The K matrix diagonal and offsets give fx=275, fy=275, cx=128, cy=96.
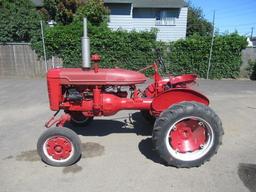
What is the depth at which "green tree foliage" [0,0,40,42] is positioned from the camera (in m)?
11.7

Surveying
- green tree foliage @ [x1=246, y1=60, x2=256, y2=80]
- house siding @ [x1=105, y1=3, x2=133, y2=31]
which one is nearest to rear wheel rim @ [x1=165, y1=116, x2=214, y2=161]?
green tree foliage @ [x1=246, y1=60, x2=256, y2=80]

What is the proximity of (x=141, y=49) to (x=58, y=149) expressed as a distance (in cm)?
850

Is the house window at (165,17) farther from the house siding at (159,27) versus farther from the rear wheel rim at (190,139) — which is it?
the rear wheel rim at (190,139)

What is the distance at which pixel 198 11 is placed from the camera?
30516mm

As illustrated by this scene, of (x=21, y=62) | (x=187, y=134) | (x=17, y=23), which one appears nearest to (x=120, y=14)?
(x=17, y=23)

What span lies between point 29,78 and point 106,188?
9565mm

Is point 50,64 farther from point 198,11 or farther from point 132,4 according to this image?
point 198,11

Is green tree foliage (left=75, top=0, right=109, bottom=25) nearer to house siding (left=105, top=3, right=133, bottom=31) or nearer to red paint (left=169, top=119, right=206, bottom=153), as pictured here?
house siding (left=105, top=3, right=133, bottom=31)

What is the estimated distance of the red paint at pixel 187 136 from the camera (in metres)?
3.72

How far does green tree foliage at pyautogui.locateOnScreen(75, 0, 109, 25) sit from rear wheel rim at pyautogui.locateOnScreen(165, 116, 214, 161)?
1199 cm

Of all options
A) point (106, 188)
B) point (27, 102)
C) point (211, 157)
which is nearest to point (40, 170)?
point (106, 188)

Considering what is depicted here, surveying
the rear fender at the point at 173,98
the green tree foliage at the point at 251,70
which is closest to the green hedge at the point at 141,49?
the green tree foliage at the point at 251,70

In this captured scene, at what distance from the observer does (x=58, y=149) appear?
368 cm

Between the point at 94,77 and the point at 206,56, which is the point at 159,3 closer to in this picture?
the point at 206,56
